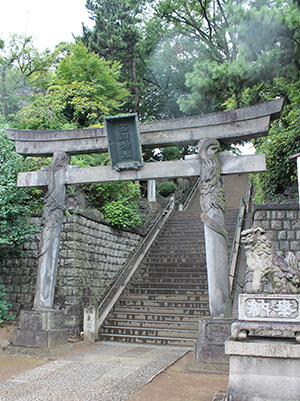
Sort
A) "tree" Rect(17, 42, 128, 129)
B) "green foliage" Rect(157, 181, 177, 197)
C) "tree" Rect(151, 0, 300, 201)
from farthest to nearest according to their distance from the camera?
1. "green foliage" Rect(157, 181, 177, 197)
2. "tree" Rect(17, 42, 128, 129)
3. "tree" Rect(151, 0, 300, 201)

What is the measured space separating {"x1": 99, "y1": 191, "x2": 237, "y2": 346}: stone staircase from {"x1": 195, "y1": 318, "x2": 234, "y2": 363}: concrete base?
2270 mm

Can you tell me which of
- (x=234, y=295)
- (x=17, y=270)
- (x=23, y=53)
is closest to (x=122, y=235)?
(x=17, y=270)

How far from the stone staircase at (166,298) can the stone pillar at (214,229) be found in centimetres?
237

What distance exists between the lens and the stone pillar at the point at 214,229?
668cm

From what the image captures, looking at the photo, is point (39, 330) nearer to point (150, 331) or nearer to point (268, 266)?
point (150, 331)

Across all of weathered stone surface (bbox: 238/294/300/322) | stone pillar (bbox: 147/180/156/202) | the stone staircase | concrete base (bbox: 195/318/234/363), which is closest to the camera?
weathered stone surface (bbox: 238/294/300/322)

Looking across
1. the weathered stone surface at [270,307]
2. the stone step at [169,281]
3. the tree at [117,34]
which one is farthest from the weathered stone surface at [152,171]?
the tree at [117,34]

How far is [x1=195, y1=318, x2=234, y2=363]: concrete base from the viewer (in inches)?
243

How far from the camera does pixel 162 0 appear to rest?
1766cm

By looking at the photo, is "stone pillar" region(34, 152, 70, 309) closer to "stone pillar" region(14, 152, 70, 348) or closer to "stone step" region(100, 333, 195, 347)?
"stone pillar" region(14, 152, 70, 348)

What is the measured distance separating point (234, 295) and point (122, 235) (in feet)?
15.1

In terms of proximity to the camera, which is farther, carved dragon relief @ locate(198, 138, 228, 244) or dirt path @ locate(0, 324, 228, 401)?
carved dragon relief @ locate(198, 138, 228, 244)

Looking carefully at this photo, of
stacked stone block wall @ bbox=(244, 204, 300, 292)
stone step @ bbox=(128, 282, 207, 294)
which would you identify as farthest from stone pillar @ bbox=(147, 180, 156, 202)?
stacked stone block wall @ bbox=(244, 204, 300, 292)

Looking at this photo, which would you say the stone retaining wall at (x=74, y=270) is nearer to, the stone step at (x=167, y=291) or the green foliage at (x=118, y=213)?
the green foliage at (x=118, y=213)
